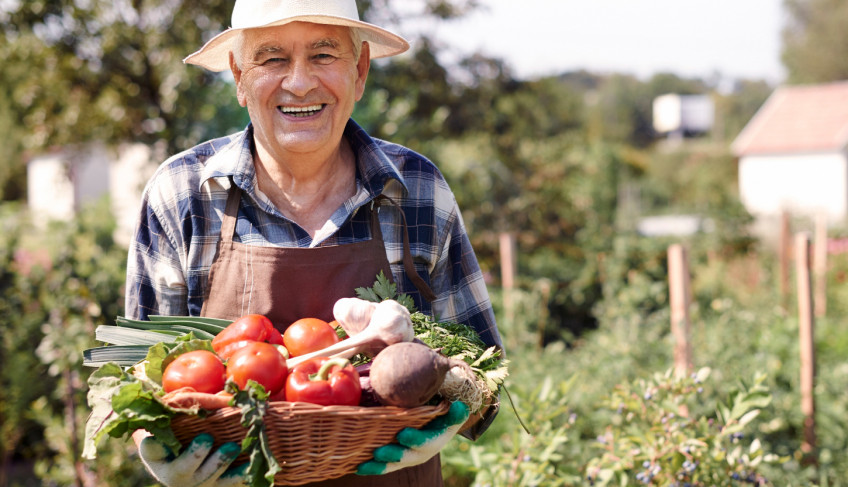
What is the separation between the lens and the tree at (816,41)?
46406 mm

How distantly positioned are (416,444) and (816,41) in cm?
5403

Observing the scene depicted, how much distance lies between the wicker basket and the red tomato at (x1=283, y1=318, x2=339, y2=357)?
222 mm

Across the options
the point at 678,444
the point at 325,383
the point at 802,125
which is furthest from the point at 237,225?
the point at 802,125

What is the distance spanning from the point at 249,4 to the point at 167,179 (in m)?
0.52

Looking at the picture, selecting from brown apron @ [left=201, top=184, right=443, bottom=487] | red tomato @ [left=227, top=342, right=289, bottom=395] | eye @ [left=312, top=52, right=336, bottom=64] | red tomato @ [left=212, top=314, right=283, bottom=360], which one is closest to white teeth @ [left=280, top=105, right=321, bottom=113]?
eye @ [left=312, top=52, right=336, bottom=64]

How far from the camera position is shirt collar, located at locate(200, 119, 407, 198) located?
2.00m

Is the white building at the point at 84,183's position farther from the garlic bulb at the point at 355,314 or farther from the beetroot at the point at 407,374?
the beetroot at the point at 407,374

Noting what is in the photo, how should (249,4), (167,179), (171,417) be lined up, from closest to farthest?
(171,417) < (249,4) < (167,179)

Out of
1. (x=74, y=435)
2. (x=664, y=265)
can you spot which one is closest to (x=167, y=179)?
(x=74, y=435)

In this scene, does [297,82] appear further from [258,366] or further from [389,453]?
[389,453]

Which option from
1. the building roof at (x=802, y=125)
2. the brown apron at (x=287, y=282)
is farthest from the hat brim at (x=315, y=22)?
the building roof at (x=802, y=125)

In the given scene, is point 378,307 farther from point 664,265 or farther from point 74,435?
point 664,265

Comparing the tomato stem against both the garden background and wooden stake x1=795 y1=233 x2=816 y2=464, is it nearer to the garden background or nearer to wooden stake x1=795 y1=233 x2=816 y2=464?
the garden background

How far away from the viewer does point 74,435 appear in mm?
4004
